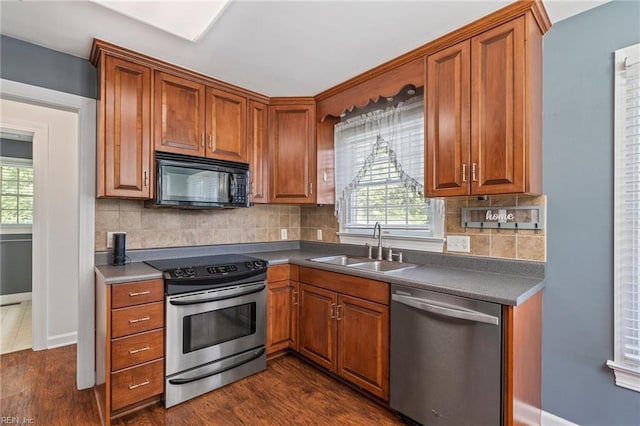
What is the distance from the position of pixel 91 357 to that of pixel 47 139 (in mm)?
2121

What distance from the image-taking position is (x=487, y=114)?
1.76 meters

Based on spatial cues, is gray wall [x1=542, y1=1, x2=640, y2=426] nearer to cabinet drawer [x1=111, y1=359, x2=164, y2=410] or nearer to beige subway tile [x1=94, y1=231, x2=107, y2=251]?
cabinet drawer [x1=111, y1=359, x2=164, y2=410]

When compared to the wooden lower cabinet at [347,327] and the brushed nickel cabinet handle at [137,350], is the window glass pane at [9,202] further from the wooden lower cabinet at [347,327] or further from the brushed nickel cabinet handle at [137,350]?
the wooden lower cabinet at [347,327]

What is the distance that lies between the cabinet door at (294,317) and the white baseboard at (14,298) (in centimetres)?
448

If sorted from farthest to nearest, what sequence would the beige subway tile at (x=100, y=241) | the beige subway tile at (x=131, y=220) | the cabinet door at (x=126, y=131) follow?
the beige subway tile at (x=131, y=220) → the beige subway tile at (x=100, y=241) → the cabinet door at (x=126, y=131)

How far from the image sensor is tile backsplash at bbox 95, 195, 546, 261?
1.93 metres

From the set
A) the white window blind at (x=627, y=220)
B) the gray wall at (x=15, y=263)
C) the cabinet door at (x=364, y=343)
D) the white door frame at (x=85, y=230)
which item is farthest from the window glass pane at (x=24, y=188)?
the white window blind at (x=627, y=220)

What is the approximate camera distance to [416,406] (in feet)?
5.85

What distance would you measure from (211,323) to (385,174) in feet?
6.08

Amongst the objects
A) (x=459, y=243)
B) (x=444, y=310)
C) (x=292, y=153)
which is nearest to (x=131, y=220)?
(x=292, y=153)

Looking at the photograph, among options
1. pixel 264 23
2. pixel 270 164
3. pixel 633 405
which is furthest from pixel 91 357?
pixel 633 405

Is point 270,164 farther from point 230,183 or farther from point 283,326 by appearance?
point 283,326

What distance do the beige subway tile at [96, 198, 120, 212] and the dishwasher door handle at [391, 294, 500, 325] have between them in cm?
219

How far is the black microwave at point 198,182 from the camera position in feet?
7.47
